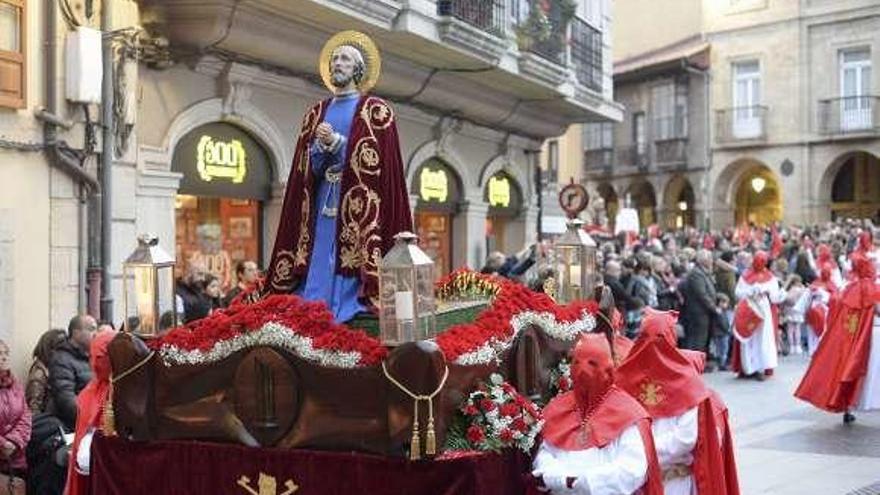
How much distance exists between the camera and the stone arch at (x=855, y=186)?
40125mm

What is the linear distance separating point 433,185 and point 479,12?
3.19m

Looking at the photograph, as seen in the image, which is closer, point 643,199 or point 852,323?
point 852,323

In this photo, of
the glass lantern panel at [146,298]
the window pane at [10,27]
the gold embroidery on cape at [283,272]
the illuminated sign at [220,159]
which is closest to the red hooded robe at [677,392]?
the gold embroidery on cape at [283,272]

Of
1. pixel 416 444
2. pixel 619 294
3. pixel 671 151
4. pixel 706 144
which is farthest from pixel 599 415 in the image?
pixel 671 151

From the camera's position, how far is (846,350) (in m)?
12.4

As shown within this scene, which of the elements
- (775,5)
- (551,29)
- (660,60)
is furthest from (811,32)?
(551,29)

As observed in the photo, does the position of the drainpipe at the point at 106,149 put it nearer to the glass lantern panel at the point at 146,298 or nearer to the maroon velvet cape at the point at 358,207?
the glass lantern panel at the point at 146,298

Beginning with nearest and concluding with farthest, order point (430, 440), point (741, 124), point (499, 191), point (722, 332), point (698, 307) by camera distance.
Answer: point (430, 440) < point (698, 307) < point (722, 332) < point (499, 191) < point (741, 124)

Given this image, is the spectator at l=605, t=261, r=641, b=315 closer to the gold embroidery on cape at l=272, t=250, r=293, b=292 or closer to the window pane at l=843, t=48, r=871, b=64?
the gold embroidery on cape at l=272, t=250, r=293, b=292

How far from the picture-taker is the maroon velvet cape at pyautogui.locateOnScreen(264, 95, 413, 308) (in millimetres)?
6500

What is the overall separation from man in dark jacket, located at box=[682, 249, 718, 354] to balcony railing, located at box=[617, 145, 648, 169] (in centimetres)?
2735

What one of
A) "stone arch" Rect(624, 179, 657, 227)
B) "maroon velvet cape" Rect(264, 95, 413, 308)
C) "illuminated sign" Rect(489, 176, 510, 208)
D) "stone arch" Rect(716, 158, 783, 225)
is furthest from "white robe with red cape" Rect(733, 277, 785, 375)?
"stone arch" Rect(624, 179, 657, 227)

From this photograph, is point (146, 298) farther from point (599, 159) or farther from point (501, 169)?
point (599, 159)

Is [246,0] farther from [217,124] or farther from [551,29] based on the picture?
[551,29]
